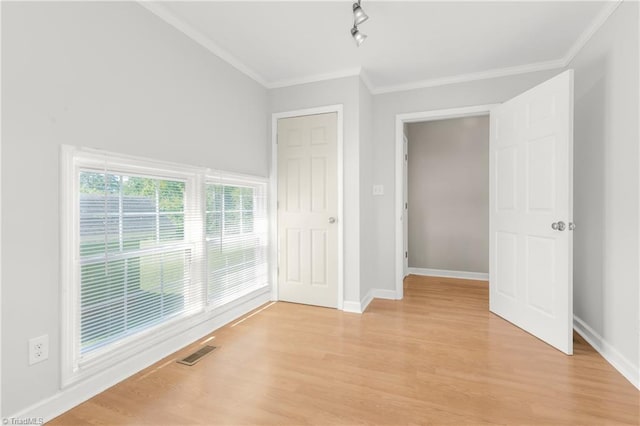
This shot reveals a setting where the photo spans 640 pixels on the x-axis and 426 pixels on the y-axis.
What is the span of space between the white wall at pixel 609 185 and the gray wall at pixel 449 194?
6.38 feet

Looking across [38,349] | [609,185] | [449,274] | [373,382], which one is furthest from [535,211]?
[38,349]

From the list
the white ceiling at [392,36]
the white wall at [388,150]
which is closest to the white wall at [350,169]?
the white ceiling at [392,36]

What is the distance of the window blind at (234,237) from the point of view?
280 cm

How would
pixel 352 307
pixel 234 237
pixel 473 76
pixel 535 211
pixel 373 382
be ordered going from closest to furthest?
pixel 373 382
pixel 535 211
pixel 234 237
pixel 352 307
pixel 473 76

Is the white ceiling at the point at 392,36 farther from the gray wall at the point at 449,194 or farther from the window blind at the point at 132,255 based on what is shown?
the gray wall at the point at 449,194

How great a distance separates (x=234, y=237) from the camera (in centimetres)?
310

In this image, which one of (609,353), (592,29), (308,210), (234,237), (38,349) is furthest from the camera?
(308,210)

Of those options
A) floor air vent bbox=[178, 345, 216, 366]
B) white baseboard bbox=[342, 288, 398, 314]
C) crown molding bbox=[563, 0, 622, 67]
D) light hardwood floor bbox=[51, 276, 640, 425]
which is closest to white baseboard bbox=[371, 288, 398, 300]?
white baseboard bbox=[342, 288, 398, 314]

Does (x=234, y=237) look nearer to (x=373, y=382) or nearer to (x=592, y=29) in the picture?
(x=373, y=382)

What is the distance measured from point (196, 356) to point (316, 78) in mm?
2908

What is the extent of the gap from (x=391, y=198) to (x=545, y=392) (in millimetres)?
2336

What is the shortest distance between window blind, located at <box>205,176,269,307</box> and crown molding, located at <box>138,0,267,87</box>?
1.12m

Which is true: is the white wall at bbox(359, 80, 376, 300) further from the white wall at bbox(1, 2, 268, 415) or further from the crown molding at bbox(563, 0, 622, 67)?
the crown molding at bbox(563, 0, 622, 67)

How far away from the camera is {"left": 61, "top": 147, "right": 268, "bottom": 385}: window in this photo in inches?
69.2
